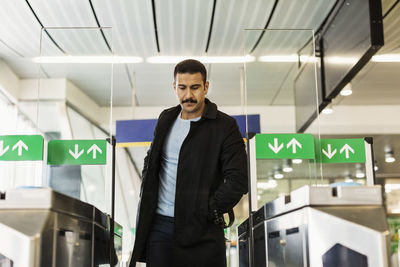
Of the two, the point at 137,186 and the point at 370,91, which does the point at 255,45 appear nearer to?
the point at 370,91

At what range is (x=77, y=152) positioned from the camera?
186 inches

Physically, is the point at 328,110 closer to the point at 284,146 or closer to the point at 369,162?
the point at 369,162

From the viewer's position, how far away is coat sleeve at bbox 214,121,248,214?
2.79 meters

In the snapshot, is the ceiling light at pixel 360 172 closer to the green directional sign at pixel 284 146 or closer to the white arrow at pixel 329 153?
the white arrow at pixel 329 153

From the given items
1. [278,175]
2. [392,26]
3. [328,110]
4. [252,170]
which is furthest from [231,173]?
[278,175]

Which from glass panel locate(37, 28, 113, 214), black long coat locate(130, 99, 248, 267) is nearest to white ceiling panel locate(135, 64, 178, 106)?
glass panel locate(37, 28, 113, 214)

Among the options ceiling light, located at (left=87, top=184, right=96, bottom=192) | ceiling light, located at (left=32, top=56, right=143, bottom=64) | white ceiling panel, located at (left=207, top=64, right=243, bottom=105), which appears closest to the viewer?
ceiling light, located at (left=32, top=56, right=143, bottom=64)

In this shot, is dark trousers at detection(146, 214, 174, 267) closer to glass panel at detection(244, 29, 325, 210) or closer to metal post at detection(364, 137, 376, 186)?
glass panel at detection(244, 29, 325, 210)

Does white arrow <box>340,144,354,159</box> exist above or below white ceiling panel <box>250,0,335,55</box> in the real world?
below

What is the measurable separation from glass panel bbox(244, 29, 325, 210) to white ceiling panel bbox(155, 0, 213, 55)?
1.98ft

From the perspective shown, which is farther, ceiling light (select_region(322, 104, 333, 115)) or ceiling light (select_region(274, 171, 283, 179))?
ceiling light (select_region(274, 171, 283, 179))

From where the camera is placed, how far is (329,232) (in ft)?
8.66

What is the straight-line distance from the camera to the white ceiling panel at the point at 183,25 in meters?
6.35

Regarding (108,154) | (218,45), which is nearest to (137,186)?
(218,45)
